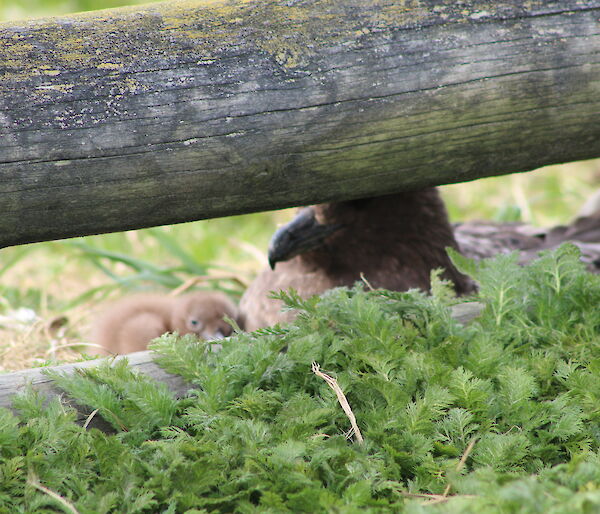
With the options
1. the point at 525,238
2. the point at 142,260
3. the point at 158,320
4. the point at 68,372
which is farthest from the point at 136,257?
the point at 68,372

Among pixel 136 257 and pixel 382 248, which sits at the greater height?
pixel 382 248

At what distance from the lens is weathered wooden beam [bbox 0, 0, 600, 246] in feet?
7.21

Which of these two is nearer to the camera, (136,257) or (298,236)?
(298,236)

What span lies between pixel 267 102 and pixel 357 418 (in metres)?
0.94

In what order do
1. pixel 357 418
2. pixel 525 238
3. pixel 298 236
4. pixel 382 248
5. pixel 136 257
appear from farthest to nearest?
1. pixel 136 257
2. pixel 525 238
3. pixel 382 248
4. pixel 298 236
5. pixel 357 418

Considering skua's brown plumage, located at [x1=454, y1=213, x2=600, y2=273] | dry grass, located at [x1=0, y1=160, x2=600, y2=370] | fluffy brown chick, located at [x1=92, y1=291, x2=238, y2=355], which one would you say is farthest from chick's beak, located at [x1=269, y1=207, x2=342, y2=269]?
dry grass, located at [x1=0, y1=160, x2=600, y2=370]

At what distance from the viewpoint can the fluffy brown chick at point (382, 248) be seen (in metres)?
3.70

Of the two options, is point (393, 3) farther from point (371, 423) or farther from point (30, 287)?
point (30, 287)

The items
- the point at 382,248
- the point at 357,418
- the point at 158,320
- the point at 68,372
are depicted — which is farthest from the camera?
the point at 158,320

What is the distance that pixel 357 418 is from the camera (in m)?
2.14

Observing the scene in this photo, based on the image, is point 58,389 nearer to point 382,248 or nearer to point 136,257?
point 382,248

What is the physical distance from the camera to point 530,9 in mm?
2500

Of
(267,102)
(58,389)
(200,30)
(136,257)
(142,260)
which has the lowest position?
(136,257)

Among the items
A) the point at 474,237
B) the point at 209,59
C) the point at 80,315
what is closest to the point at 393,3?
the point at 209,59
